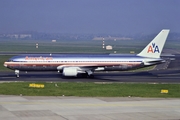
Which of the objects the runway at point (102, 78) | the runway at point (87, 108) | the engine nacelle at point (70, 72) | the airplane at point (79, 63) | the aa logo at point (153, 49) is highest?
the aa logo at point (153, 49)

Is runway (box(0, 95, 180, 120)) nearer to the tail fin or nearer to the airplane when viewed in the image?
the airplane

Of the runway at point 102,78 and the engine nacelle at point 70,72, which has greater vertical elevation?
the engine nacelle at point 70,72

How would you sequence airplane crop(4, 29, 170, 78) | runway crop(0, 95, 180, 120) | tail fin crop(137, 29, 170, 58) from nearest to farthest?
1. runway crop(0, 95, 180, 120)
2. airplane crop(4, 29, 170, 78)
3. tail fin crop(137, 29, 170, 58)

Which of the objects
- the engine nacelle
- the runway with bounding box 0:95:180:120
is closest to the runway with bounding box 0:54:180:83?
the engine nacelle

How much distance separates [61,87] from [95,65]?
16.8m

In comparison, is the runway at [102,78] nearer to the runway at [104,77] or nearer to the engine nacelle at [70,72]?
the runway at [104,77]

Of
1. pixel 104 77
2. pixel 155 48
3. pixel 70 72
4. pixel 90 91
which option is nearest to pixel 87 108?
pixel 90 91

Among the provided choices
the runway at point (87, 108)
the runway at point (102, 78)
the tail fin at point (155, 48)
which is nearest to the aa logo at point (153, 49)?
the tail fin at point (155, 48)

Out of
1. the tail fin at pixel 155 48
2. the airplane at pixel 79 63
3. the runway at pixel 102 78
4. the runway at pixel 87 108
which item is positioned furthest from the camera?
the tail fin at pixel 155 48

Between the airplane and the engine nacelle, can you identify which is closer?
the engine nacelle

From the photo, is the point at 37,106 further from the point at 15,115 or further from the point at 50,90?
the point at 50,90

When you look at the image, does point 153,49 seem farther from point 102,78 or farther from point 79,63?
point 79,63

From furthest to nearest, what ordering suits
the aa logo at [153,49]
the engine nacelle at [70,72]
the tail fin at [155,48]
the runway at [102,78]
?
the aa logo at [153,49] < the tail fin at [155,48] < the engine nacelle at [70,72] < the runway at [102,78]

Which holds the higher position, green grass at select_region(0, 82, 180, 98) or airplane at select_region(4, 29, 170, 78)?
airplane at select_region(4, 29, 170, 78)
